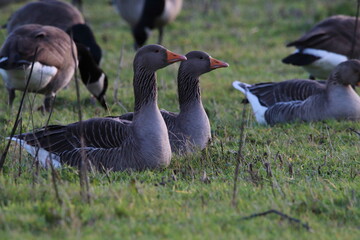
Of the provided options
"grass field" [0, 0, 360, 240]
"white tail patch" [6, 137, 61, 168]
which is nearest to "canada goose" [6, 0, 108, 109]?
"grass field" [0, 0, 360, 240]

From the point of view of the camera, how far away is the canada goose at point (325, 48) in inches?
384

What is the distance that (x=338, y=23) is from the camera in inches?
399

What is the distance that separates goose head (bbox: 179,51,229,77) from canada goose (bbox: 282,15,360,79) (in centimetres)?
351

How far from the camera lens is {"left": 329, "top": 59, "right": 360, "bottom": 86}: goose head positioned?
311 inches

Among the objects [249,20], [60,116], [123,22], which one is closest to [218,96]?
[60,116]

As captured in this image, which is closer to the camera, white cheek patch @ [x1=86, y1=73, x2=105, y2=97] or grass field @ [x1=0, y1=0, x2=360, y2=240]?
grass field @ [x1=0, y1=0, x2=360, y2=240]

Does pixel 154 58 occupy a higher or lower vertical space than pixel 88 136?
higher

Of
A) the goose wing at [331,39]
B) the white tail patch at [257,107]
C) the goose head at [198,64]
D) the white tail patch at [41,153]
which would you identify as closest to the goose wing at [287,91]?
the white tail patch at [257,107]

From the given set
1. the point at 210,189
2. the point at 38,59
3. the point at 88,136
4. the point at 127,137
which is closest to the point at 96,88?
the point at 38,59

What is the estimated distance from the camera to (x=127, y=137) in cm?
559

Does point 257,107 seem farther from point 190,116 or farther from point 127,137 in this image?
point 127,137

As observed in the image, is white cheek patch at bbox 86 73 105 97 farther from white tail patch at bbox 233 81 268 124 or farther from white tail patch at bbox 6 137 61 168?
white tail patch at bbox 6 137 61 168

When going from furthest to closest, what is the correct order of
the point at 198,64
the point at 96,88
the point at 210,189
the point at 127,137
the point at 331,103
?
the point at 96,88 < the point at 331,103 < the point at 198,64 < the point at 127,137 < the point at 210,189

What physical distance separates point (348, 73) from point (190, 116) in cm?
269
